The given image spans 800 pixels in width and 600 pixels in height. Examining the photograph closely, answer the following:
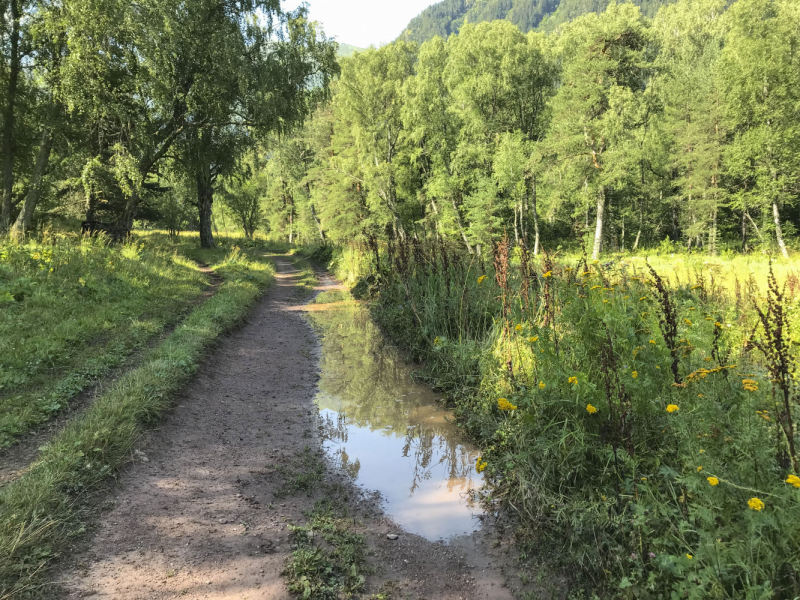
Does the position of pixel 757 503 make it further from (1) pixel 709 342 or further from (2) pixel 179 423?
(2) pixel 179 423

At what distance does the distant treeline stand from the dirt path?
17448 mm

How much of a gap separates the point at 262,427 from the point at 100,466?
1589 millimetres

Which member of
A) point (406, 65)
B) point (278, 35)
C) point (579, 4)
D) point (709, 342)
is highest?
point (579, 4)

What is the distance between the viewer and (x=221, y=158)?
1830cm

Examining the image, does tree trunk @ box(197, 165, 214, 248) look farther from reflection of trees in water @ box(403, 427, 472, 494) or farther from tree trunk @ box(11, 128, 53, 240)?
reflection of trees in water @ box(403, 427, 472, 494)

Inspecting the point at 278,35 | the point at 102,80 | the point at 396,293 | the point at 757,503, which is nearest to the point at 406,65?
the point at 278,35

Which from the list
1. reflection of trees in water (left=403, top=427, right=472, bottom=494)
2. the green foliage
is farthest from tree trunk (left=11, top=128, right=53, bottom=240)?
the green foliage

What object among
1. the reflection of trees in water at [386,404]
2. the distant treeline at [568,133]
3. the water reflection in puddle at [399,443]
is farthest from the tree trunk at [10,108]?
the water reflection in puddle at [399,443]

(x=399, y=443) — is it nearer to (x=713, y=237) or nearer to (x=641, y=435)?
(x=641, y=435)

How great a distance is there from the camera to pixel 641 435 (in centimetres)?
Result: 305

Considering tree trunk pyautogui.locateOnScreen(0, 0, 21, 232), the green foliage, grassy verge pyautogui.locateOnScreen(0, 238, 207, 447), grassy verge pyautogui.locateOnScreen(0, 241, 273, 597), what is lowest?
the green foliage

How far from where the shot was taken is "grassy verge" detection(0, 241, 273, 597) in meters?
2.49

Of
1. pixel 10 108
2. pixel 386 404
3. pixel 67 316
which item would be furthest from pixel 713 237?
pixel 10 108

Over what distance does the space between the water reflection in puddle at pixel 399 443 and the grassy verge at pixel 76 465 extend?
189cm
